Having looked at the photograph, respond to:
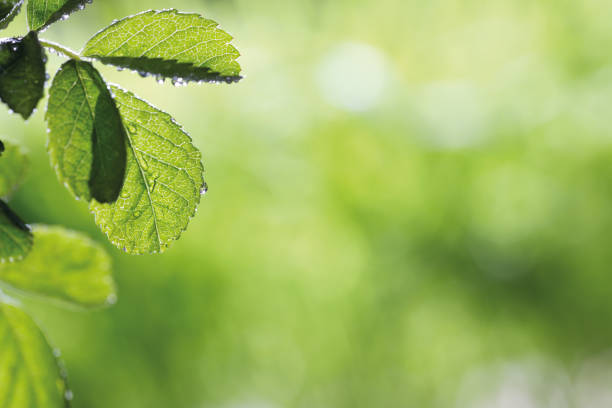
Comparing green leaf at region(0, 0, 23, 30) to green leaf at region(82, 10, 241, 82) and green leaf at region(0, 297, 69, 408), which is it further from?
green leaf at region(0, 297, 69, 408)

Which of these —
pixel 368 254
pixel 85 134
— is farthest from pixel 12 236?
pixel 368 254

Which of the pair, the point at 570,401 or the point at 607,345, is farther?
the point at 607,345

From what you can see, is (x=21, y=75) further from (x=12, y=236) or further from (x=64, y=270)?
(x=64, y=270)

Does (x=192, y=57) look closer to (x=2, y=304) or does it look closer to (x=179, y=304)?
(x=2, y=304)

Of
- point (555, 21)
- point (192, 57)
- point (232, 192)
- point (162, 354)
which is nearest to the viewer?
point (192, 57)

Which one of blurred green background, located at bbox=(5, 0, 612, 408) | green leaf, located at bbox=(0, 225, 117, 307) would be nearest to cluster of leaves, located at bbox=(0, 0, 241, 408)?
green leaf, located at bbox=(0, 225, 117, 307)

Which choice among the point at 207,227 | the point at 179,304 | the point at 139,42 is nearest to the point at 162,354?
the point at 179,304
